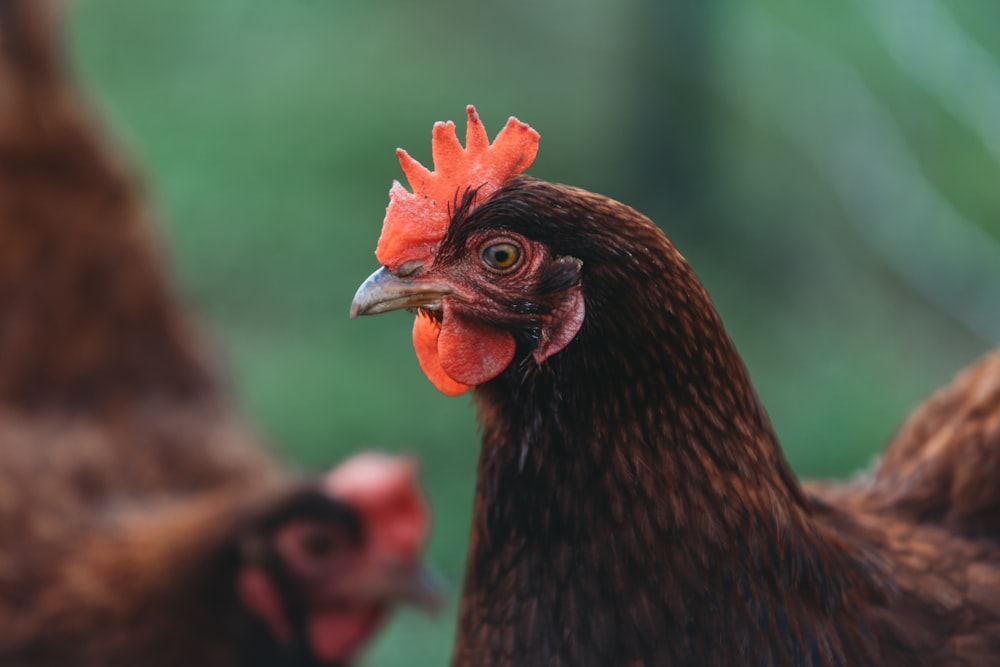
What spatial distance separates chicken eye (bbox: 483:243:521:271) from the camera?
4.56ft

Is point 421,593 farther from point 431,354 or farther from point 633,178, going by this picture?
point 633,178

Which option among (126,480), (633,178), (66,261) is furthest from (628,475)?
(633,178)

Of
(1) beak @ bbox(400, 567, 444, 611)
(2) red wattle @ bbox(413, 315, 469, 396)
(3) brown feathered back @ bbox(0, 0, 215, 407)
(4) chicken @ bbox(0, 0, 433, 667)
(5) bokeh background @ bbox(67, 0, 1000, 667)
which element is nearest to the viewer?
(2) red wattle @ bbox(413, 315, 469, 396)

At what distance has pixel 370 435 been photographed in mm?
4426

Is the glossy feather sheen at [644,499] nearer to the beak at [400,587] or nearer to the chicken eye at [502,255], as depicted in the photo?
the chicken eye at [502,255]

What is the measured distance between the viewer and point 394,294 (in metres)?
1.43

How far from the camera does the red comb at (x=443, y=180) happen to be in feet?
4.72

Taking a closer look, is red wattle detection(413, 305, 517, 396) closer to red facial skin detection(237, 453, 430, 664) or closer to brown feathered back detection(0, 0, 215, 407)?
red facial skin detection(237, 453, 430, 664)

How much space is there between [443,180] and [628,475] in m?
0.44

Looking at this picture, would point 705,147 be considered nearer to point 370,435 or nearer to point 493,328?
point 370,435

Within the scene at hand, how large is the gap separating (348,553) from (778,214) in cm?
369

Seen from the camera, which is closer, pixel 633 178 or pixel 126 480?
pixel 126 480

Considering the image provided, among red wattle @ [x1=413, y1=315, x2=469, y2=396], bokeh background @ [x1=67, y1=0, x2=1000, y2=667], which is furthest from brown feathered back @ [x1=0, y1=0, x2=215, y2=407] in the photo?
red wattle @ [x1=413, y1=315, x2=469, y2=396]

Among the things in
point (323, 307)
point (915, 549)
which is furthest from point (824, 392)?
point (915, 549)
